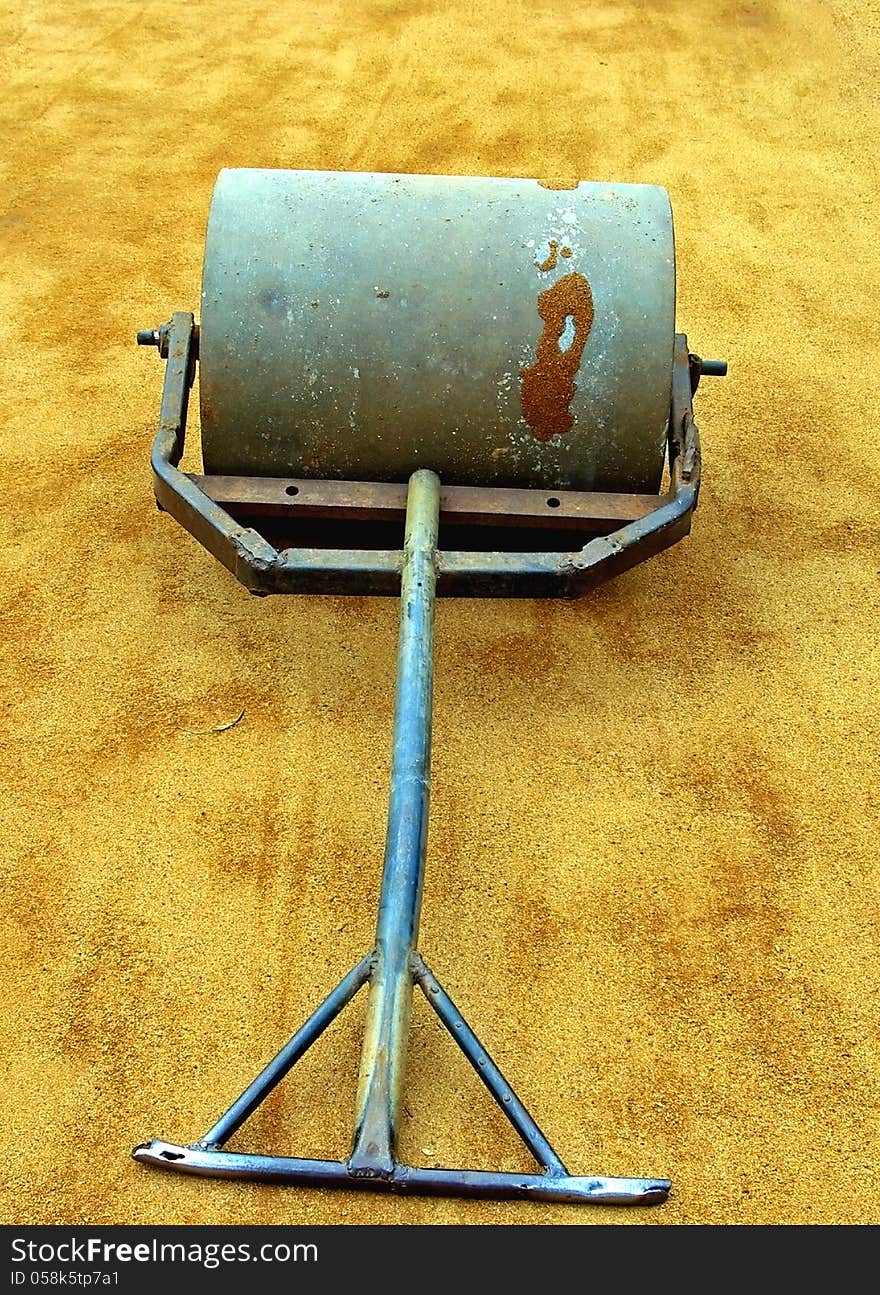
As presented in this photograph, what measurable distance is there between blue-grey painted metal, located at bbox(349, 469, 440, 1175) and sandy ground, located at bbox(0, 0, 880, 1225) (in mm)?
216

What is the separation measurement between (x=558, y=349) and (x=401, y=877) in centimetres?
142

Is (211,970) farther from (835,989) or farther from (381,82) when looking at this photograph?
(381,82)

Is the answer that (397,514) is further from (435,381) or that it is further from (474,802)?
(474,802)

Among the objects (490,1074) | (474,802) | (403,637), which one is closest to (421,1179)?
(490,1074)

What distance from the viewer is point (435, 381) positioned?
10.3ft

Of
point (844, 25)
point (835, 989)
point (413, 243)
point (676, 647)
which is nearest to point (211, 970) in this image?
point (835, 989)

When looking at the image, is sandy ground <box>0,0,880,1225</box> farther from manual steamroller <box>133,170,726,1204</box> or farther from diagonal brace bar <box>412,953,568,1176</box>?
manual steamroller <box>133,170,726,1204</box>

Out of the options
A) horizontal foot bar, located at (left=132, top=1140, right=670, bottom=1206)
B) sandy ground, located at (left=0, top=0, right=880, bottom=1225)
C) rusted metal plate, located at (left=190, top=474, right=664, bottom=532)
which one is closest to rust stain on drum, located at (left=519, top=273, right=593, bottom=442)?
rusted metal plate, located at (left=190, top=474, right=664, bottom=532)

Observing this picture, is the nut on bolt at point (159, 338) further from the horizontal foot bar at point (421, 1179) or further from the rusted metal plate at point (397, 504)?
the horizontal foot bar at point (421, 1179)

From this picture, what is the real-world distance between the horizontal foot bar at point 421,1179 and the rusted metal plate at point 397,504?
1.53 meters

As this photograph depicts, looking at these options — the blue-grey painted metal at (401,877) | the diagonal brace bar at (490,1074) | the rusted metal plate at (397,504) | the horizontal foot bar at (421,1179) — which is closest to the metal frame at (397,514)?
the rusted metal plate at (397,504)

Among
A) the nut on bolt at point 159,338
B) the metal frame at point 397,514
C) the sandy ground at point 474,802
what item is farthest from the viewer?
the nut on bolt at point 159,338

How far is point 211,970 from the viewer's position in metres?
2.64

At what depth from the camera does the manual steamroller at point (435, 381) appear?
3.07 m
